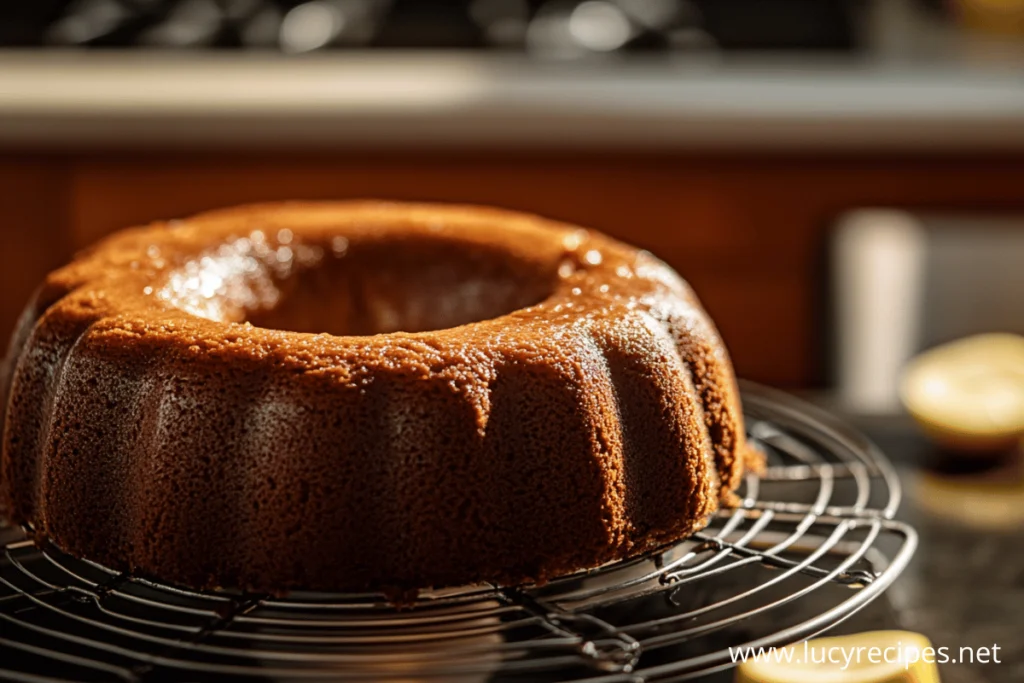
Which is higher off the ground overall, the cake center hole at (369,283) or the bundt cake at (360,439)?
the cake center hole at (369,283)

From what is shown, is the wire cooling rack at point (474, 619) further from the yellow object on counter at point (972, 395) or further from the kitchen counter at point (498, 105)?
the kitchen counter at point (498, 105)

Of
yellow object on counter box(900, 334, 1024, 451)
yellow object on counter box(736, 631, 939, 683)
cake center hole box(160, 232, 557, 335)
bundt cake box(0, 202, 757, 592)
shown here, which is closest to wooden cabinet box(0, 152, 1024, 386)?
yellow object on counter box(900, 334, 1024, 451)

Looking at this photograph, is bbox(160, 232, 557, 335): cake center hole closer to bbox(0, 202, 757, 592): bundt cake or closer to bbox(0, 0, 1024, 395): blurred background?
bbox(0, 202, 757, 592): bundt cake

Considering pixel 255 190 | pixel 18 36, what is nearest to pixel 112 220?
pixel 255 190

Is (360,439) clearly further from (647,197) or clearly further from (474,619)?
A: (647,197)

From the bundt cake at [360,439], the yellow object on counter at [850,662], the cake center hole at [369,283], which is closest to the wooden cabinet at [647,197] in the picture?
the cake center hole at [369,283]

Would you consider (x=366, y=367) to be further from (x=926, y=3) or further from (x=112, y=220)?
(x=926, y=3)
